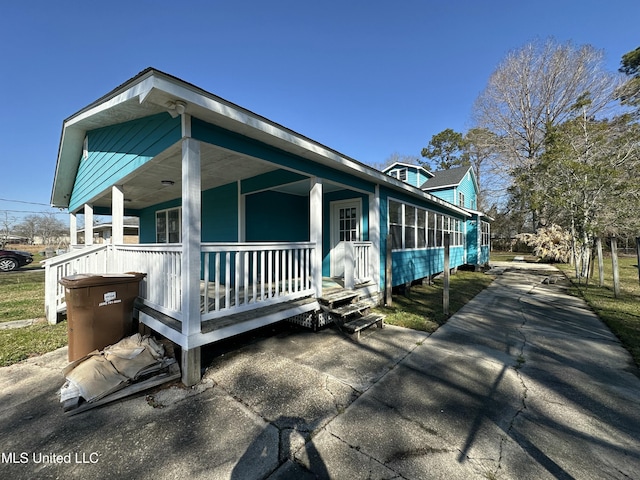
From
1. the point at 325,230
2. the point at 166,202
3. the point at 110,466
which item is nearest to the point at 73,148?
the point at 166,202

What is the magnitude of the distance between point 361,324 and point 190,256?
9.09ft

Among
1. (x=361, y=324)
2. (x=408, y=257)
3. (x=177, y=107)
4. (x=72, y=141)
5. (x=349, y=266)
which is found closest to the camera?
(x=177, y=107)

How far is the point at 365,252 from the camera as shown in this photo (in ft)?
19.6

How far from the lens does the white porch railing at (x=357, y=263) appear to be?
17.4 feet

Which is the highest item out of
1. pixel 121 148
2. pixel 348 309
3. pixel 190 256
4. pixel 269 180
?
pixel 121 148

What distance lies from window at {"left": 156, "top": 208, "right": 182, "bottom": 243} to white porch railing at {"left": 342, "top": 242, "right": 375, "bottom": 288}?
17.1ft

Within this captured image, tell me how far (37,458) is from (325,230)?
6.08 m

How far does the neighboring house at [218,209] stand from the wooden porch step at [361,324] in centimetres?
60

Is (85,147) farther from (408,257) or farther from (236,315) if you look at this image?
(408,257)

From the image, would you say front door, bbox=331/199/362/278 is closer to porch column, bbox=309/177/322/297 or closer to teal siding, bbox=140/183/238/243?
porch column, bbox=309/177/322/297

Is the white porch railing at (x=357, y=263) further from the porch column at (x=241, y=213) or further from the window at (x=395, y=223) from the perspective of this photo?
the porch column at (x=241, y=213)

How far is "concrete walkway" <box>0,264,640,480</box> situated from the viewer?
1.84 meters

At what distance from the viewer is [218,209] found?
666 cm

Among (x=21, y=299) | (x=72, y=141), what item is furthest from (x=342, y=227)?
(x=21, y=299)
